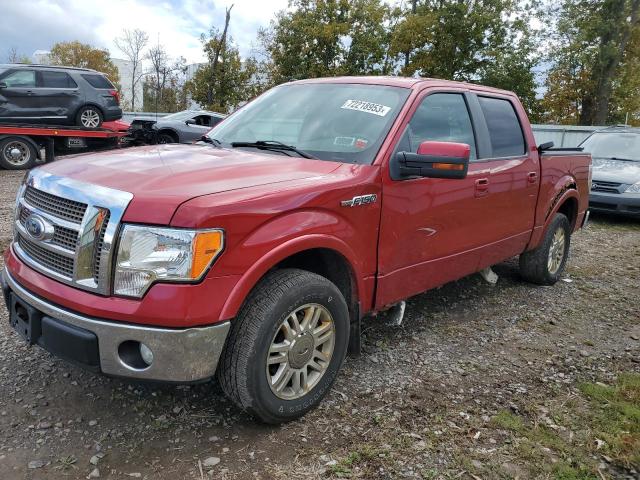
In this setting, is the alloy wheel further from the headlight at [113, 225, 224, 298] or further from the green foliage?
the green foliage

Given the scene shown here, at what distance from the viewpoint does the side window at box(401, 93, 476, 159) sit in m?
3.50

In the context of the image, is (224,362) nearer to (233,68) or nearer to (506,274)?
(506,274)

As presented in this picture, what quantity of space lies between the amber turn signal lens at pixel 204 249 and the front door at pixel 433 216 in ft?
3.82

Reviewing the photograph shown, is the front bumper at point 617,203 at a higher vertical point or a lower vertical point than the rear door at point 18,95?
lower

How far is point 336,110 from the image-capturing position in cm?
357

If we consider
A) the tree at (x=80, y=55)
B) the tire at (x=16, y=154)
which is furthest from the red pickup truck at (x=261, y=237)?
the tree at (x=80, y=55)

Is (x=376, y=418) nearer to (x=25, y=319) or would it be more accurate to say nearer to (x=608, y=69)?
(x=25, y=319)

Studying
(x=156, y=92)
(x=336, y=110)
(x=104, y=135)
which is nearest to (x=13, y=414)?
(x=336, y=110)

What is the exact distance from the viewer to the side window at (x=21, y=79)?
41.1 ft

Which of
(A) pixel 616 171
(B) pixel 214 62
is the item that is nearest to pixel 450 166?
(A) pixel 616 171

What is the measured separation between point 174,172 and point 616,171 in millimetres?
9280

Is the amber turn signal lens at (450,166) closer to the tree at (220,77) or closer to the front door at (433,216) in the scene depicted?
the front door at (433,216)

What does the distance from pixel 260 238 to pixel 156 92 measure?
1866 inches

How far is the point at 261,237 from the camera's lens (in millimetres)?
2537
